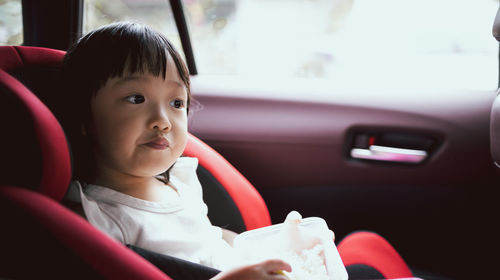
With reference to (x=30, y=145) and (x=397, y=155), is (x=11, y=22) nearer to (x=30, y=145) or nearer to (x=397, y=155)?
(x=30, y=145)

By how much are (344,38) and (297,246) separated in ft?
4.01

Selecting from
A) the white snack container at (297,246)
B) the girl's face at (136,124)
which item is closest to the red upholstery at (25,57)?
the girl's face at (136,124)

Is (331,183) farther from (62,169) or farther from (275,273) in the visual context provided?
(62,169)

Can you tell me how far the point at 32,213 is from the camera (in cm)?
65

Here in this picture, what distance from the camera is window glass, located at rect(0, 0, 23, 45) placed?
1.32 metres

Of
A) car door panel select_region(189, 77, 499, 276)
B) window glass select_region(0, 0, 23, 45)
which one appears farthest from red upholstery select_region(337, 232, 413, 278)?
window glass select_region(0, 0, 23, 45)

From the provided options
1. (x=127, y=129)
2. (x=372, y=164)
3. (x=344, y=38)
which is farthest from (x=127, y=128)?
(x=344, y=38)

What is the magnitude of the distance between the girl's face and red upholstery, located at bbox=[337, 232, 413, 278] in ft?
1.94

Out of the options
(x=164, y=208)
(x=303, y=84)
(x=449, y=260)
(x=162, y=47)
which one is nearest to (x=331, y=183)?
(x=303, y=84)

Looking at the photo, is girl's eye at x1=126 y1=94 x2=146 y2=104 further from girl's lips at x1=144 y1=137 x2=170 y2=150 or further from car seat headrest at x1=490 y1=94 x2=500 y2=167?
car seat headrest at x1=490 y1=94 x2=500 y2=167

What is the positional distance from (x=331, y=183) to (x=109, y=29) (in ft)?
3.20

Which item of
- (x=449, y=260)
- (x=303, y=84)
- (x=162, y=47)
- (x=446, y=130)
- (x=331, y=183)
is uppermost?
(x=162, y=47)

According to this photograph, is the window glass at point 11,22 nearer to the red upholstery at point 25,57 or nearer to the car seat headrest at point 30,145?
the red upholstery at point 25,57

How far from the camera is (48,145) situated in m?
0.70
